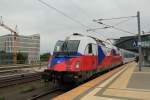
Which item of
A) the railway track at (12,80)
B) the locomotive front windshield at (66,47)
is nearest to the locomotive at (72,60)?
the locomotive front windshield at (66,47)

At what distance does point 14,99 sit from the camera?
1207 cm

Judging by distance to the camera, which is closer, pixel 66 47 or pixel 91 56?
pixel 66 47

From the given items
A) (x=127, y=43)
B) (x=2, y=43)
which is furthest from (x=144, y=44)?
(x=2, y=43)

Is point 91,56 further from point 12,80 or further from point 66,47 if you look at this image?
point 12,80

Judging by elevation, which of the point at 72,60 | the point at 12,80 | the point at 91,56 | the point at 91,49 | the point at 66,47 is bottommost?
the point at 12,80

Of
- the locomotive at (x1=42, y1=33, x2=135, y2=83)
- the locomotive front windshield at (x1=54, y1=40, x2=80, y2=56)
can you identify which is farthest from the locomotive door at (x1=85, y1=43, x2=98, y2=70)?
the locomotive front windshield at (x1=54, y1=40, x2=80, y2=56)

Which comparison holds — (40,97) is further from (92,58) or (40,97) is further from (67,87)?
(92,58)

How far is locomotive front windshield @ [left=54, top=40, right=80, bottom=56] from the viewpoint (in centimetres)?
1420

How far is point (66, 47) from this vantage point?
576 inches

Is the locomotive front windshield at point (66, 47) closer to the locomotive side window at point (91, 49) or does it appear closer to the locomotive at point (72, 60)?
the locomotive at point (72, 60)

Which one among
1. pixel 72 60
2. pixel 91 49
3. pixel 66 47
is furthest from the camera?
pixel 91 49

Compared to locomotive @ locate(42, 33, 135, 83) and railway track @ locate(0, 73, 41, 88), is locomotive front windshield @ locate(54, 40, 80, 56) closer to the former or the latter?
locomotive @ locate(42, 33, 135, 83)

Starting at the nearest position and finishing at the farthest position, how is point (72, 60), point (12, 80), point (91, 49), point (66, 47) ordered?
1. point (72, 60)
2. point (66, 47)
3. point (91, 49)
4. point (12, 80)

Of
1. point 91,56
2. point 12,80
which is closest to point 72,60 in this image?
point 91,56
